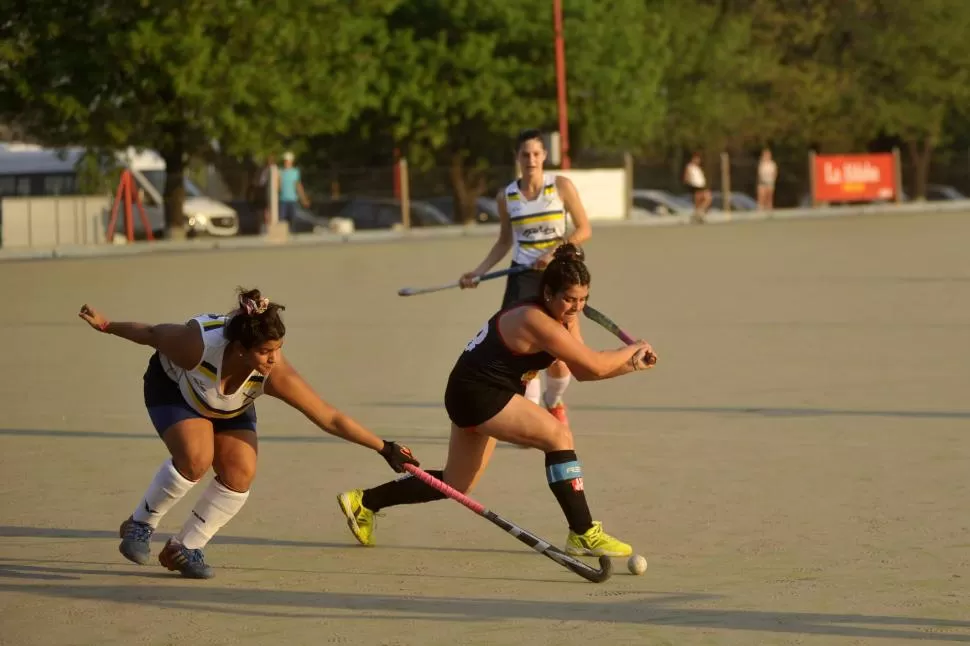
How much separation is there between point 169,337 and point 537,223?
159 inches

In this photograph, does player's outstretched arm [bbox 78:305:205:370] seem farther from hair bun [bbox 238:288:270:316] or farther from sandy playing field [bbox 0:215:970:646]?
sandy playing field [bbox 0:215:970:646]

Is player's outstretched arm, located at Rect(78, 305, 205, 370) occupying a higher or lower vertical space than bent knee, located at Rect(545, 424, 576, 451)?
higher

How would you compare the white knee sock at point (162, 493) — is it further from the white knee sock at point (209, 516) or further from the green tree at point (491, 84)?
the green tree at point (491, 84)

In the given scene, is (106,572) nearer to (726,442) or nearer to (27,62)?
(726,442)

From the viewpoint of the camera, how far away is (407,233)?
42438mm

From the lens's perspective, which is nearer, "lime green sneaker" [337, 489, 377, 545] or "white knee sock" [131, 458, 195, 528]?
"white knee sock" [131, 458, 195, 528]

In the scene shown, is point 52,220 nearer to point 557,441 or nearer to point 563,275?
point 557,441

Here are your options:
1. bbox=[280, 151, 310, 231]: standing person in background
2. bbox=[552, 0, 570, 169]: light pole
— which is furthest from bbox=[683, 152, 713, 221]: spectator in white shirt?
bbox=[280, 151, 310, 231]: standing person in background

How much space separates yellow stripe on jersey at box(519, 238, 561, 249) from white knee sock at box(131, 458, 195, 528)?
3861 millimetres

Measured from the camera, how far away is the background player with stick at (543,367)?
760cm

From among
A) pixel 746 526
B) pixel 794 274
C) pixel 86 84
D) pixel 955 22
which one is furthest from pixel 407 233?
pixel 746 526

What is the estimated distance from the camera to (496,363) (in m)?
7.81

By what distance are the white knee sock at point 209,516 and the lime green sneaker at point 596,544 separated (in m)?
1.30

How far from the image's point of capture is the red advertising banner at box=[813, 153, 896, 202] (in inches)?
2121
